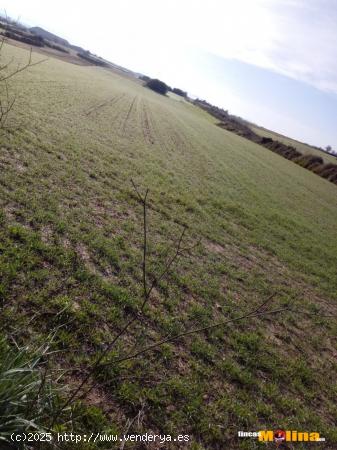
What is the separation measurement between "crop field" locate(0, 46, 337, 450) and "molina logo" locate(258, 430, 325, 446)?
0.09m

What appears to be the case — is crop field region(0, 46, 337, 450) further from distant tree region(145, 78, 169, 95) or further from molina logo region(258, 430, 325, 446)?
distant tree region(145, 78, 169, 95)

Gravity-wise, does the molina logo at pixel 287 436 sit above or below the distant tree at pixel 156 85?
below

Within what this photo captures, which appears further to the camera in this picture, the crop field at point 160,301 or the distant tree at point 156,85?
the distant tree at point 156,85

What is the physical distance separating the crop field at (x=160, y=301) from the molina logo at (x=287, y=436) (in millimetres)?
93

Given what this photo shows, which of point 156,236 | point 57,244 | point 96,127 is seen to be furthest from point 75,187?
point 96,127

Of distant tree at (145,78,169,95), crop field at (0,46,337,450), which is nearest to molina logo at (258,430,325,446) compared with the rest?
crop field at (0,46,337,450)

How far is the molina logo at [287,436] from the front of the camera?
165 inches

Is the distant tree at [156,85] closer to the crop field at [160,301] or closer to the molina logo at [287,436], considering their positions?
the crop field at [160,301]

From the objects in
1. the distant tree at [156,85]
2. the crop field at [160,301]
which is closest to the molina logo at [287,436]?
the crop field at [160,301]

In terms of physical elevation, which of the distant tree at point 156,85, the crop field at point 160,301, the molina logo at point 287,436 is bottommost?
the molina logo at point 287,436

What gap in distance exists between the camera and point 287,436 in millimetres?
4332

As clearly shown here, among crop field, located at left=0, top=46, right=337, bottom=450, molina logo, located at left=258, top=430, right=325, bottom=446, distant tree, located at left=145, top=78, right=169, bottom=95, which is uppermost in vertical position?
distant tree, located at left=145, top=78, right=169, bottom=95

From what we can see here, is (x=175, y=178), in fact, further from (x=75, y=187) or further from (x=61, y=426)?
(x=61, y=426)

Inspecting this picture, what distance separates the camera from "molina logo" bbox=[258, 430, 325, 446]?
4195mm
